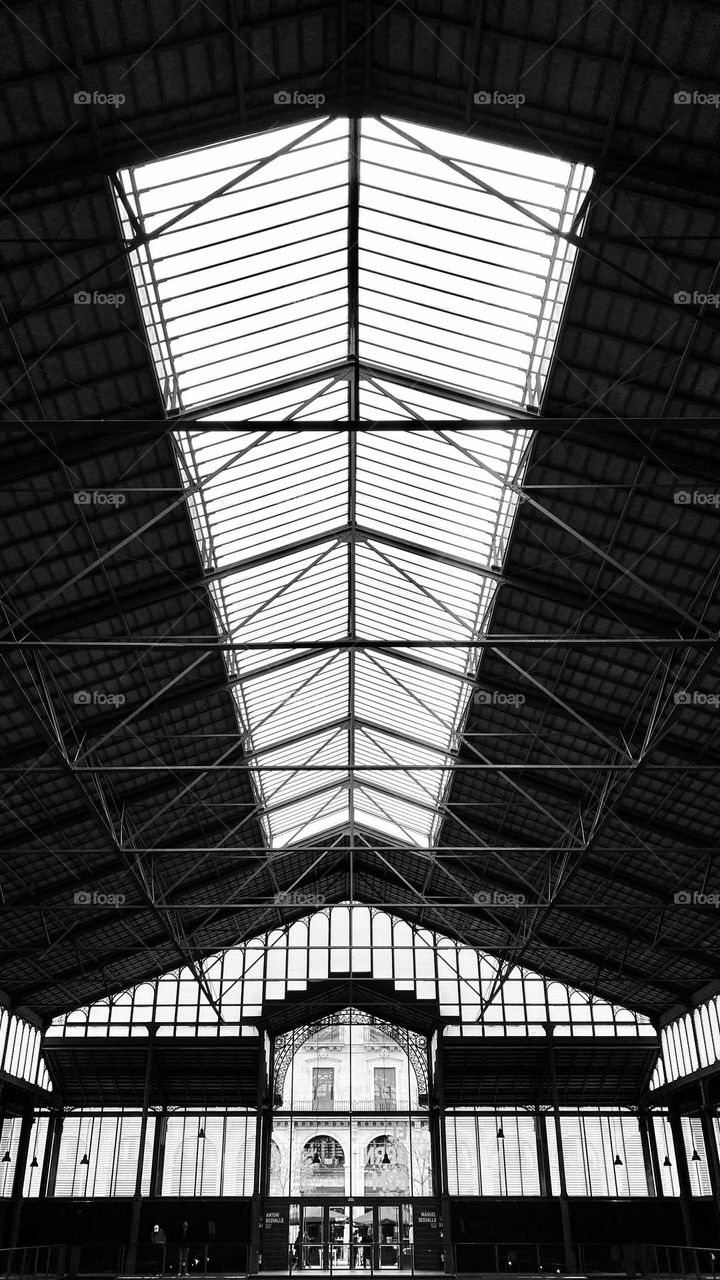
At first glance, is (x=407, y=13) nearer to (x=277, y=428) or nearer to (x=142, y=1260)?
(x=277, y=428)

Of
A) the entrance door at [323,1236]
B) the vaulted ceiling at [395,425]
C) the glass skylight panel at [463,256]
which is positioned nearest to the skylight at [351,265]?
the glass skylight panel at [463,256]

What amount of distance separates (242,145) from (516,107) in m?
4.65

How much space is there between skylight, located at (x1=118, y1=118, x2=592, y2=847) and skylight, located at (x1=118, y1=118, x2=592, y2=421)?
0.15 ft

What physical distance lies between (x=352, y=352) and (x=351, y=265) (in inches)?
97.5

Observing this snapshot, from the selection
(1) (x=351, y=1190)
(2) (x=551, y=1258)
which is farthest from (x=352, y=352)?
(2) (x=551, y=1258)

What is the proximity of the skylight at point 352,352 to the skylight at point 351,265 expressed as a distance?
0.04m

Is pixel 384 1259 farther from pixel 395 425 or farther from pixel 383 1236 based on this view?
pixel 395 425

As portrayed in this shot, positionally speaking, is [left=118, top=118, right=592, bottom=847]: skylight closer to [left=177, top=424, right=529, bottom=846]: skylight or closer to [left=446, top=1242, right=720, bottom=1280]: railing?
[left=177, top=424, right=529, bottom=846]: skylight

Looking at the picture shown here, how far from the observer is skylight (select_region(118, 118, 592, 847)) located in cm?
1816

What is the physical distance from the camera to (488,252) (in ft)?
64.4

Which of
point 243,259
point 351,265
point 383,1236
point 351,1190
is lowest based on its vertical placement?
point 383,1236

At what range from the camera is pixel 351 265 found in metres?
21.3

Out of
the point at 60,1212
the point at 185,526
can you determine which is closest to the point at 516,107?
the point at 185,526

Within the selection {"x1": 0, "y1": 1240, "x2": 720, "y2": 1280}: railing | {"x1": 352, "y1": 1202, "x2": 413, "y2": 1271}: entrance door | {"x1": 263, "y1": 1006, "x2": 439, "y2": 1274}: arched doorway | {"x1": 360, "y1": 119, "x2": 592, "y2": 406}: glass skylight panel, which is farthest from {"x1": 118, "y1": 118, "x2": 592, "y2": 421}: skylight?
{"x1": 352, "y1": 1202, "x2": 413, "y2": 1271}: entrance door
